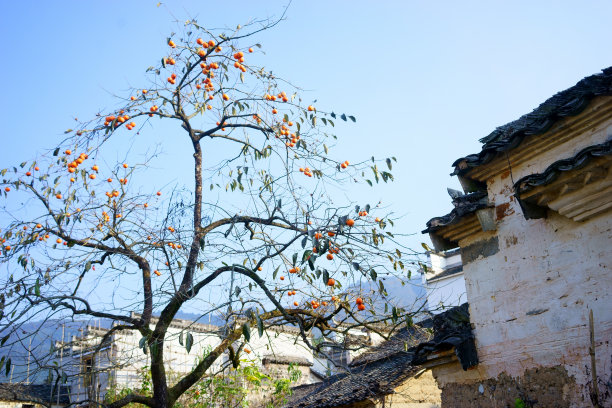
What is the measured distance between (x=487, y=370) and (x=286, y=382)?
22.7 feet

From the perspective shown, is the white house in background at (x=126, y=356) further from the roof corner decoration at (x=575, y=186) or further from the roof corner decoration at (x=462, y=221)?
the roof corner decoration at (x=575, y=186)

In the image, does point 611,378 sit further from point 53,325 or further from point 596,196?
point 53,325

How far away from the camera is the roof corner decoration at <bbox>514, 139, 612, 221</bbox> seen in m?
3.62

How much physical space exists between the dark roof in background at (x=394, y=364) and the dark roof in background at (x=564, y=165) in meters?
1.57

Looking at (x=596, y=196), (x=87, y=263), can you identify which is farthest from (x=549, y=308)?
(x=87, y=263)

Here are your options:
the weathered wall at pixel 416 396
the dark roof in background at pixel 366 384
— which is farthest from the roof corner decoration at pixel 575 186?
the weathered wall at pixel 416 396

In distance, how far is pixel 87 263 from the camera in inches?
213

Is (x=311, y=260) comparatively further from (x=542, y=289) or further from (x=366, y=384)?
(x=366, y=384)

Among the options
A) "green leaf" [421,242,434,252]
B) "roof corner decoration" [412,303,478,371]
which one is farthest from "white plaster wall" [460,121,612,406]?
"green leaf" [421,242,434,252]

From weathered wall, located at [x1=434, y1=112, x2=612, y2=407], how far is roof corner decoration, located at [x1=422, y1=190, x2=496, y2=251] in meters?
0.10

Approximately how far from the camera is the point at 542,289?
4.24 metres

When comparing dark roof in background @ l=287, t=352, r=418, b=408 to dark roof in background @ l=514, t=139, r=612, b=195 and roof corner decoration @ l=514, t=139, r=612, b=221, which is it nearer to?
roof corner decoration @ l=514, t=139, r=612, b=221

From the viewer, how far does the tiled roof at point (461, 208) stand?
4.80 m

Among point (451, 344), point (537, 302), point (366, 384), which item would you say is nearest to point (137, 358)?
point (366, 384)
